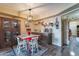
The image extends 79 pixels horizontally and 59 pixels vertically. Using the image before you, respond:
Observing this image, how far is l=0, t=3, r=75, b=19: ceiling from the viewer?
2.41 metres

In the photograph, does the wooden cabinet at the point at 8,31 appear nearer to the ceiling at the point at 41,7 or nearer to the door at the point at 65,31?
the ceiling at the point at 41,7

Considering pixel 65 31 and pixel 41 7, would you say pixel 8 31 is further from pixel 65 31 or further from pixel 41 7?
pixel 65 31

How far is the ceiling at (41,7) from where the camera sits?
95.1 inches

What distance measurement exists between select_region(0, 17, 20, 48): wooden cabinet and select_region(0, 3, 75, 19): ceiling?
0.96 ft

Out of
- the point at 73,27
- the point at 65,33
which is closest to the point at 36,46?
the point at 65,33

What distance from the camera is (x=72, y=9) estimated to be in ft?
7.86

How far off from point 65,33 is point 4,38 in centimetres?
137

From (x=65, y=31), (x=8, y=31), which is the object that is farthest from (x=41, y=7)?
(x=8, y=31)

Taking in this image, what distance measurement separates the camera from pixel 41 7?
247 centimetres

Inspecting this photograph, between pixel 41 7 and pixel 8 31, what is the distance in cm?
91

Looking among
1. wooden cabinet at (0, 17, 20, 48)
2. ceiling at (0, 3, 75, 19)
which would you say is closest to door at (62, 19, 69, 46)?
ceiling at (0, 3, 75, 19)

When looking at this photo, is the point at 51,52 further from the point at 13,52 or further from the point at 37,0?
the point at 37,0

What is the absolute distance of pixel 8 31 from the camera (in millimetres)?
2490

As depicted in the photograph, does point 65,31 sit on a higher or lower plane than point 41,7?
lower
